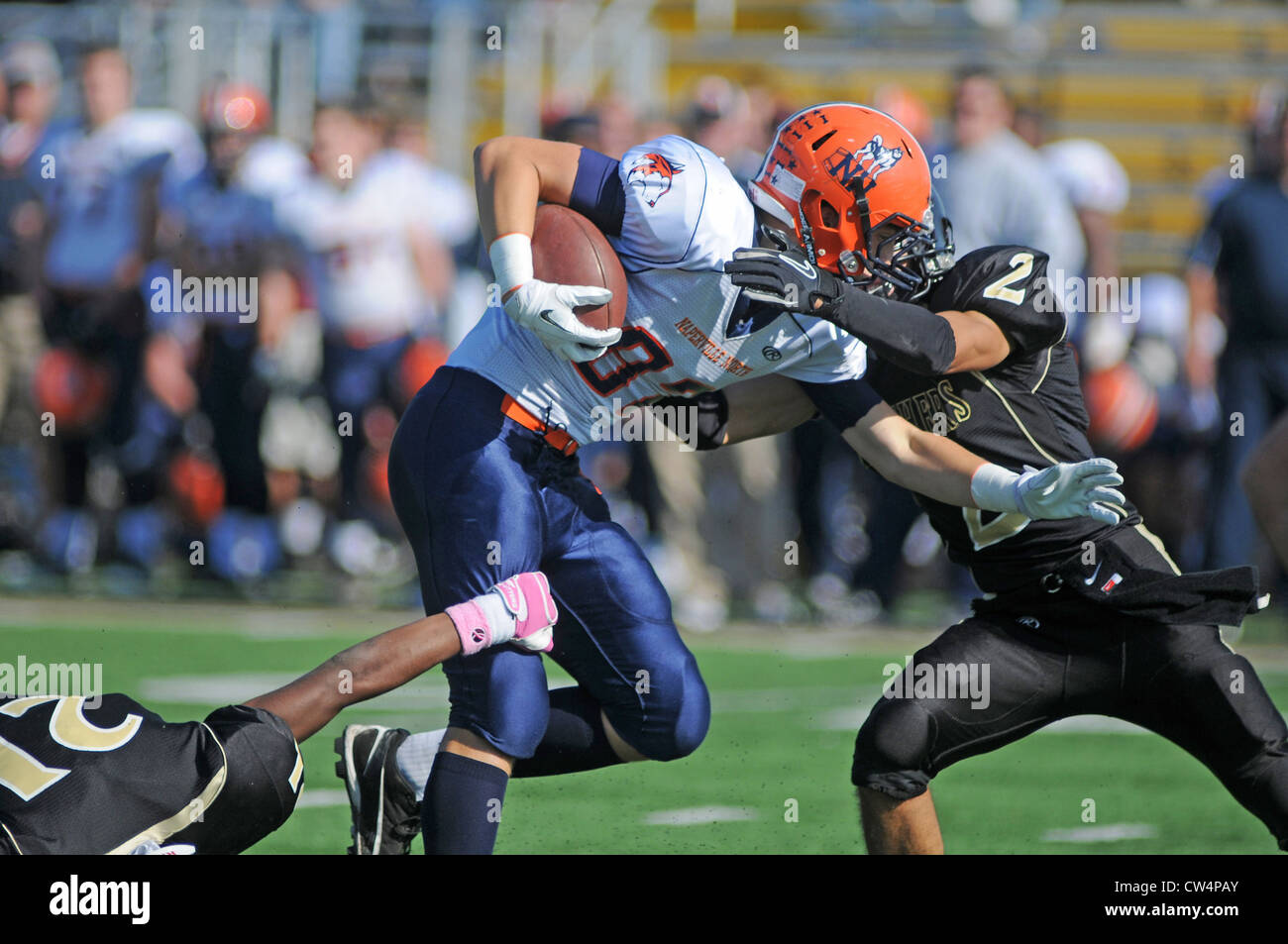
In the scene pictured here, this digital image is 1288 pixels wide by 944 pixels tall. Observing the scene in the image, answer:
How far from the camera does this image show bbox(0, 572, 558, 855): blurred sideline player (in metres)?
3.21

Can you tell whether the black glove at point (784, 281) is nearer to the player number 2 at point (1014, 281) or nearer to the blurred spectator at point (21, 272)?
the player number 2 at point (1014, 281)

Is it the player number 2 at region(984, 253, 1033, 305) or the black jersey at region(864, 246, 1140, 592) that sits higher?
the player number 2 at region(984, 253, 1033, 305)

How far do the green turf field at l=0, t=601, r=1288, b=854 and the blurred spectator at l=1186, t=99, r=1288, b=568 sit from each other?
2.08 ft

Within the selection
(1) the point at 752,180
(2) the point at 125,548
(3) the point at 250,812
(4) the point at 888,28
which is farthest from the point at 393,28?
(3) the point at 250,812

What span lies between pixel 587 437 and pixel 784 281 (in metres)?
0.69

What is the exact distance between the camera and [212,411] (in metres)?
8.85

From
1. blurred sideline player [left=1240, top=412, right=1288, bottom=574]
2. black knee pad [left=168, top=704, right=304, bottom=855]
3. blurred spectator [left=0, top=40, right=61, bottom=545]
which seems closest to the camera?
black knee pad [left=168, top=704, right=304, bottom=855]

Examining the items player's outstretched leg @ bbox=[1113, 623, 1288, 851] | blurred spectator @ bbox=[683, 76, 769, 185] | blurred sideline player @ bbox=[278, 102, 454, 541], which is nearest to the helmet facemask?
player's outstretched leg @ bbox=[1113, 623, 1288, 851]

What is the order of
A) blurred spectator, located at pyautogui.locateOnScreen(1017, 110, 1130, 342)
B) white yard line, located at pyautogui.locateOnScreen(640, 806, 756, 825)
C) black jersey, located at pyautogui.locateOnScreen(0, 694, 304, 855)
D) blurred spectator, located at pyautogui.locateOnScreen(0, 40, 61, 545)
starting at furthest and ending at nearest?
blurred spectator, located at pyautogui.locateOnScreen(0, 40, 61, 545), blurred spectator, located at pyautogui.locateOnScreen(1017, 110, 1130, 342), white yard line, located at pyautogui.locateOnScreen(640, 806, 756, 825), black jersey, located at pyautogui.locateOnScreen(0, 694, 304, 855)

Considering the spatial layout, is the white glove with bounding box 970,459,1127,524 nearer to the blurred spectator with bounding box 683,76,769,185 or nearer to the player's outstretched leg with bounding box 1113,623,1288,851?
the player's outstretched leg with bounding box 1113,623,1288,851

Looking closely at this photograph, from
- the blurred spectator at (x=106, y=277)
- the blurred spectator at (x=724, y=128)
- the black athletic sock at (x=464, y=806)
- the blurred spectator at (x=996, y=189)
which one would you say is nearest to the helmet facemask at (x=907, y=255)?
the black athletic sock at (x=464, y=806)

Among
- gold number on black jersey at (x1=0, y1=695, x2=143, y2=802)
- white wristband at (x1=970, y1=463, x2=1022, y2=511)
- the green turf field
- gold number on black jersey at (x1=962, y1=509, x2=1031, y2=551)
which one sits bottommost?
the green turf field

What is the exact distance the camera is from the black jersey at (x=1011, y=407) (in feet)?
12.1

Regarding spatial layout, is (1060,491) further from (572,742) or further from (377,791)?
(377,791)
